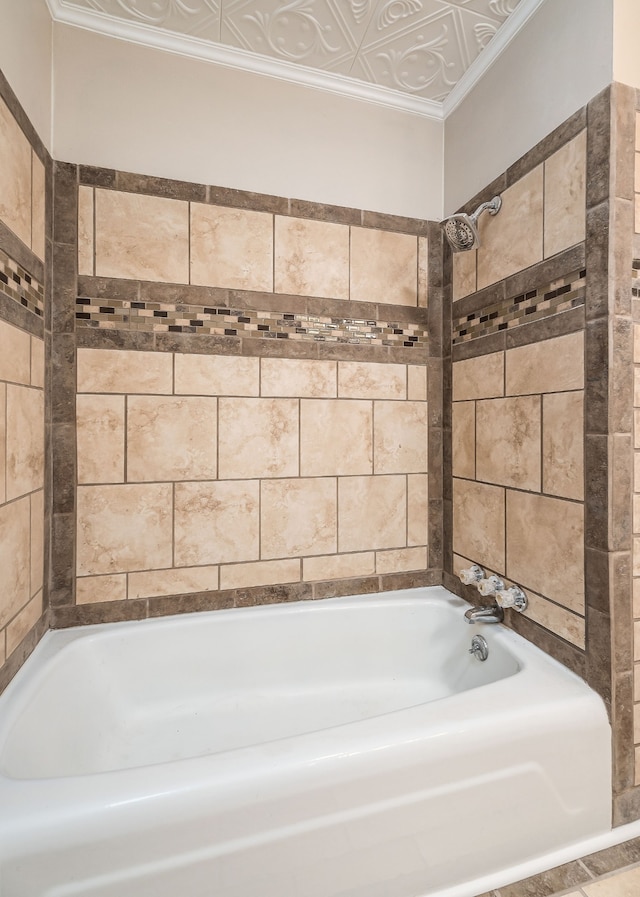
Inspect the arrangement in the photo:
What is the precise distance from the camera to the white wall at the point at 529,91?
1.16 metres

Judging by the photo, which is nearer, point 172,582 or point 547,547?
point 547,547

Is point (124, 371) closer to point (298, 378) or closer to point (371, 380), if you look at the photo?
point (298, 378)

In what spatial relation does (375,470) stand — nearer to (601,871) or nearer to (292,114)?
(601,871)

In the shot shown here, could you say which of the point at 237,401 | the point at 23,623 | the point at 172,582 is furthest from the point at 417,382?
the point at 23,623

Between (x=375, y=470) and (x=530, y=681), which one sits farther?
(x=375, y=470)

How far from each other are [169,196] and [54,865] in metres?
1.75

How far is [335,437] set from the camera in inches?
67.1

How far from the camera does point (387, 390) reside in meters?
1.76

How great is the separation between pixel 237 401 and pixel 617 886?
1645 mm

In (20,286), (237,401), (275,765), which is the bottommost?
(275,765)

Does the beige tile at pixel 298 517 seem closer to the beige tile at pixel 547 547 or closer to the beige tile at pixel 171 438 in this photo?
the beige tile at pixel 171 438

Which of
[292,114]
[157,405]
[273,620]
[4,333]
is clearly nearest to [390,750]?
[273,620]

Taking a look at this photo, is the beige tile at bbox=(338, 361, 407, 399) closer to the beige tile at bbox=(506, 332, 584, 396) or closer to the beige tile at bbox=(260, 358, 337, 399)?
the beige tile at bbox=(260, 358, 337, 399)

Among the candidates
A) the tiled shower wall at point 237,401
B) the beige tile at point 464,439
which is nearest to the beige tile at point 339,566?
the tiled shower wall at point 237,401
